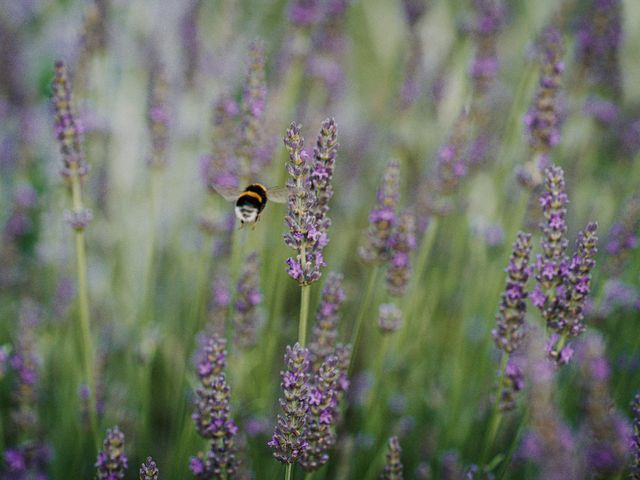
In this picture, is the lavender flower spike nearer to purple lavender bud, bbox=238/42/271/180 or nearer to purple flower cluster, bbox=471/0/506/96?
purple lavender bud, bbox=238/42/271/180

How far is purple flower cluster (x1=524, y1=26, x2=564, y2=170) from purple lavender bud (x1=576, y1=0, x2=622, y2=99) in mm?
475

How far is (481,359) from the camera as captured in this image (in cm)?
260

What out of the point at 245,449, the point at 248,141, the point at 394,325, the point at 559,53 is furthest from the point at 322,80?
the point at 245,449

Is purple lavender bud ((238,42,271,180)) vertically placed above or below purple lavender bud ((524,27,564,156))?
below

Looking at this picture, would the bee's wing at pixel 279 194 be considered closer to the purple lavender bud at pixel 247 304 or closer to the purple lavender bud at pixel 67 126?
the purple lavender bud at pixel 247 304

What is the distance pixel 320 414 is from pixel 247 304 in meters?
0.63

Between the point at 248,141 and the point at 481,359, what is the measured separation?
4.08 ft

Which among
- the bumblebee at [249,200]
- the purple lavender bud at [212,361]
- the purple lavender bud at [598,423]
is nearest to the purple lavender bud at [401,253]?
the bumblebee at [249,200]

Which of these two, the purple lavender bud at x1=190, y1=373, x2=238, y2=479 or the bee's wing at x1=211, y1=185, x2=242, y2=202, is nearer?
the purple lavender bud at x1=190, y1=373, x2=238, y2=479

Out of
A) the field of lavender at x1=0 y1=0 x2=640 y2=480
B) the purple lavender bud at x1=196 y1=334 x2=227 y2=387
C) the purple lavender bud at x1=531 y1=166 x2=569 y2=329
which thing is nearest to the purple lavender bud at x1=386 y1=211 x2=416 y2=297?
the field of lavender at x1=0 y1=0 x2=640 y2=480

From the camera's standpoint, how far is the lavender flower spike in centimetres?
142

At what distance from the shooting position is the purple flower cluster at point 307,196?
1438mm

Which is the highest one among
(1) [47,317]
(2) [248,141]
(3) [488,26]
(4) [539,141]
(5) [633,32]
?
(5) [633,32]

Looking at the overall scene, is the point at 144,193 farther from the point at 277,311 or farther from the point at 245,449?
the point at 245,449
